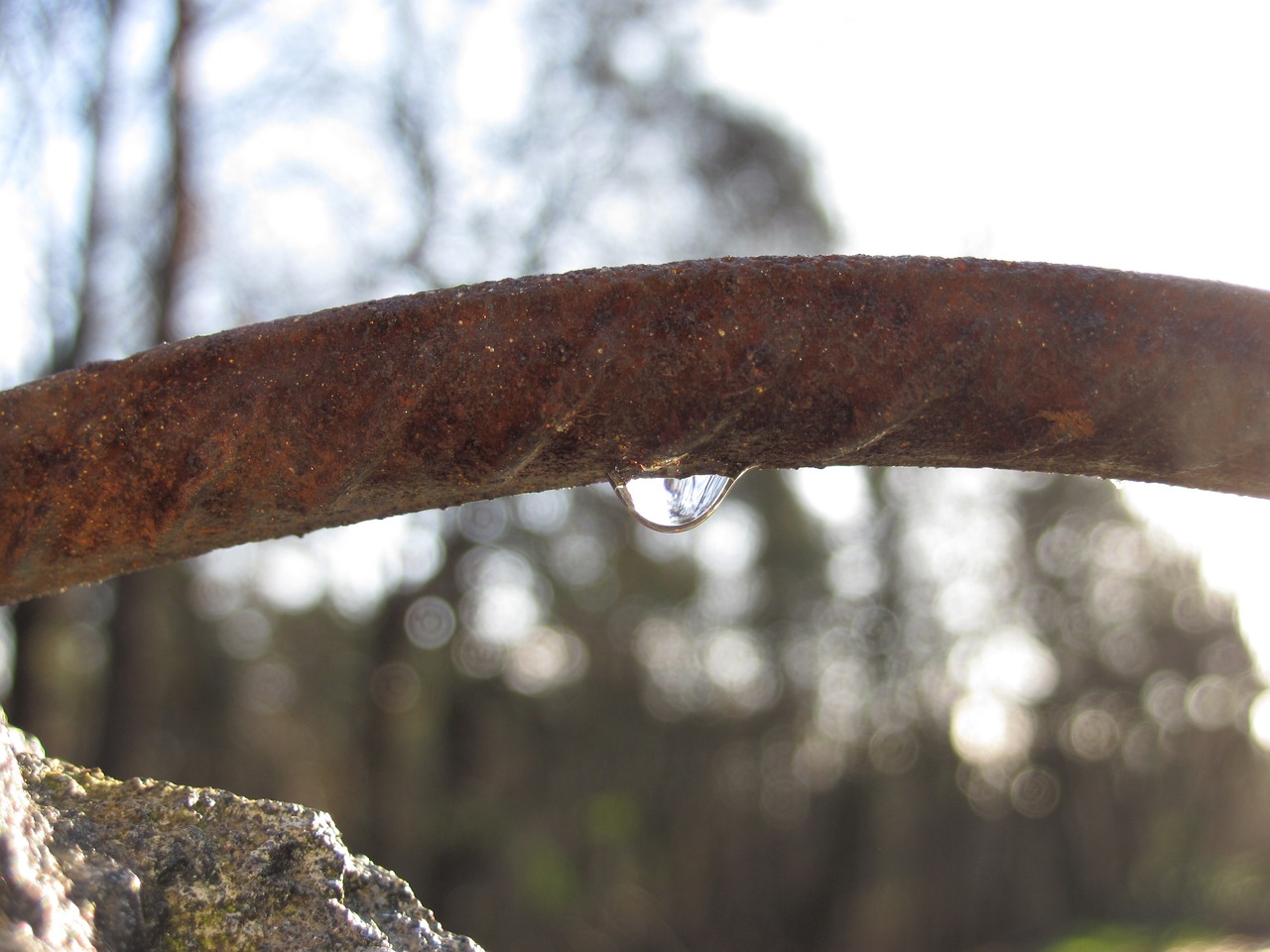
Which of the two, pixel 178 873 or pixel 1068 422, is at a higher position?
pixel 1068 422

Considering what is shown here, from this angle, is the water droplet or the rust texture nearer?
the rust texture

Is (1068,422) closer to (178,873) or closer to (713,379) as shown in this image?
(713,379)

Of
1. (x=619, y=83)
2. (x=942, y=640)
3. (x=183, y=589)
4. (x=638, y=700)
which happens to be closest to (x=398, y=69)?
(x=619, y=83)

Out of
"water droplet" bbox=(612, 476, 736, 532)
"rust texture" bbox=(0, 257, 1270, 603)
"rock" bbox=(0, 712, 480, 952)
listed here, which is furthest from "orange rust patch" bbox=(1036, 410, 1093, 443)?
"rock" bbox=(0, 712, 480, 952)

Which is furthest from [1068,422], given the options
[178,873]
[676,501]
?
[178,873]

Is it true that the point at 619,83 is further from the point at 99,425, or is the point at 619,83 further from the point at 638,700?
the point at 99,425

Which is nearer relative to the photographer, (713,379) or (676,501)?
(713,379)

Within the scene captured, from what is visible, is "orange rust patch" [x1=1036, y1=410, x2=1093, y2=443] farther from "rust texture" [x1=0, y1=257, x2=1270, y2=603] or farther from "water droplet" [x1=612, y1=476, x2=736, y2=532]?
"water droplet" [x1=612, y1=476, x2=736, y2=532]
